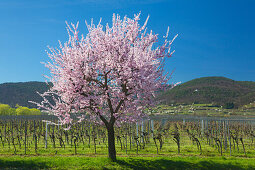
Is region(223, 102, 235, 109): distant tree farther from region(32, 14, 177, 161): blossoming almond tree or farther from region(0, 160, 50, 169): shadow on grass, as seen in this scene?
region(0, 160, 50, 169): shadow on grass

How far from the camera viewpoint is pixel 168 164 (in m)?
13.7

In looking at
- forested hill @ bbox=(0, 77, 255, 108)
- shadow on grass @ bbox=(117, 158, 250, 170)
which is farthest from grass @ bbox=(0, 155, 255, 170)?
forested hill @ bbox=(0, 77, 255, 108)

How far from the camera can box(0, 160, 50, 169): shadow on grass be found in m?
13.0

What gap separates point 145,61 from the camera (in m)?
13.2

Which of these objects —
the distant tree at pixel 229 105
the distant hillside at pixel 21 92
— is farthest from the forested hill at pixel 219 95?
the distant hillside at pixel 21 92

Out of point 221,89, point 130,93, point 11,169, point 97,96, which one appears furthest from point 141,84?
point 221,89

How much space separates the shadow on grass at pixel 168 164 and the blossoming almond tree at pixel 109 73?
1.26 metres

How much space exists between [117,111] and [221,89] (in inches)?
6509

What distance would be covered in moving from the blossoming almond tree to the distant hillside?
434 feet

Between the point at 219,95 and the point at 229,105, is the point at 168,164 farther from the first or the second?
the point at 219,95

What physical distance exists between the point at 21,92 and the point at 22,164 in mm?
144459

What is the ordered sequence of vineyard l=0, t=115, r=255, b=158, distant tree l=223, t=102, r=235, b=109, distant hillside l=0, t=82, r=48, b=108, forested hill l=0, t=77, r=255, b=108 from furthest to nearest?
forested hill l=0, t=77, r=255, b=108, distant hillside l=0, t=82, r=48, b=108, distant tree l=223, t=102, r=235, b=109, vineyard l=0, t=115, r=255, b=158

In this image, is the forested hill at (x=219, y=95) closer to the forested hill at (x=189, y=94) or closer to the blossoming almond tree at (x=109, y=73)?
the forested hill at (x=189, y=94)

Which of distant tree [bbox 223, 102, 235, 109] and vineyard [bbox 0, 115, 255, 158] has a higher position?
distant tree [bbox 223, 102, 235, 109]
